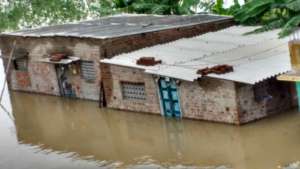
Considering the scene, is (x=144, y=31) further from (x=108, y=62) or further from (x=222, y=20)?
(x=222, y=20)

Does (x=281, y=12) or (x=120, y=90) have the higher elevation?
(x=281, y=12)

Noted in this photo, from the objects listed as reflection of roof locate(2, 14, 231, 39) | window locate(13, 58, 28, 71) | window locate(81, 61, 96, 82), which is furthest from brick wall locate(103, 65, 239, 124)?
window locate(13, 58, 28, 71)

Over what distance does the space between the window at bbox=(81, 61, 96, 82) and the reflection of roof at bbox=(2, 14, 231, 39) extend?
108 cm

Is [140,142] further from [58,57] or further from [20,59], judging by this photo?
[20,59]

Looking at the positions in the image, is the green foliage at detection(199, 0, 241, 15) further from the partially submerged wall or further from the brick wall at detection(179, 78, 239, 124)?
the brick wall at detection(179, 78, 239, 124)

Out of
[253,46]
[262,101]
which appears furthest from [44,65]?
[262,101]

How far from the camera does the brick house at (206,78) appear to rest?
17.2m

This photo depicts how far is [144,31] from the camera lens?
2216 centimetres

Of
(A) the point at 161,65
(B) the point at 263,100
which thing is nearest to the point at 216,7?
(A) the point at 161,65

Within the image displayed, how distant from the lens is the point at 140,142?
57.7 feet

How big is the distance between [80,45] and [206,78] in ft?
22.2

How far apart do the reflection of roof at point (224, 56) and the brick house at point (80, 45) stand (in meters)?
0.69

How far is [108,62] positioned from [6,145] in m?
4.45

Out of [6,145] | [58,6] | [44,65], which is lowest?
[6,145]
